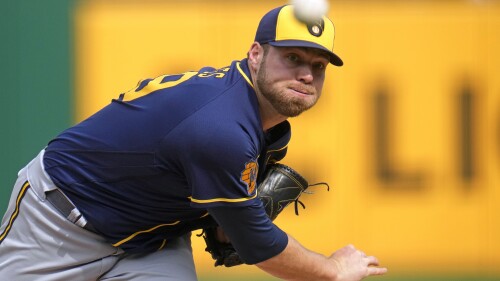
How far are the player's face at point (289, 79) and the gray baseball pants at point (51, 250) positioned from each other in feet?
2.24

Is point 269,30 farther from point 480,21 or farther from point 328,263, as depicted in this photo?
point 480,21

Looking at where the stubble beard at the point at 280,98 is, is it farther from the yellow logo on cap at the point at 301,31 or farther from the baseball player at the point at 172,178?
the yellow logo on cap at the point at 301,31

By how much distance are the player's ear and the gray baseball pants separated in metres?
0.71

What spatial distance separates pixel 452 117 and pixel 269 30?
2959 mm

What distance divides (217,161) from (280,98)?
289mm

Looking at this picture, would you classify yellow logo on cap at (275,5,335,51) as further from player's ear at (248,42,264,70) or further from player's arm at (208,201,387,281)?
player's arm at (208,201,387,281)

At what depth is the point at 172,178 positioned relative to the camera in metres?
3.04

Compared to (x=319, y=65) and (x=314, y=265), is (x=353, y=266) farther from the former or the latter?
(x=319, y=65)

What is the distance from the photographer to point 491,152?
18.9 ft

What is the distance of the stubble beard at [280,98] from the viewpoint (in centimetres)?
299

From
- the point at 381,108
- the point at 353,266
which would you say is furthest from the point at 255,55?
the point at 381,108

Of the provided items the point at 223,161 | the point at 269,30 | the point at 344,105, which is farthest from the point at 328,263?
the point at 344,105

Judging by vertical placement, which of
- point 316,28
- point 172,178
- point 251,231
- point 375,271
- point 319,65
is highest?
point 316,28

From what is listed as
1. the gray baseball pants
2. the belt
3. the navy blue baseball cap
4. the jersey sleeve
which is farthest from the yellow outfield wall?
the jersey sleeve
